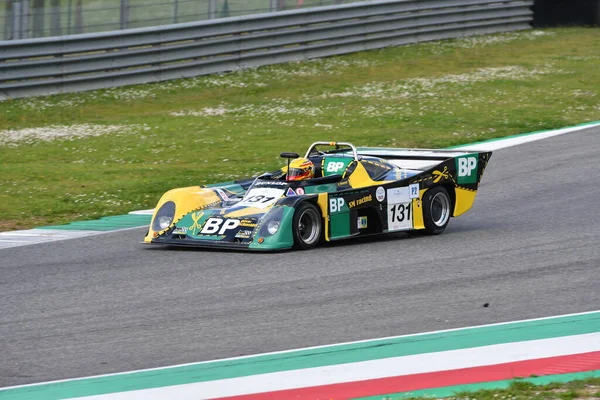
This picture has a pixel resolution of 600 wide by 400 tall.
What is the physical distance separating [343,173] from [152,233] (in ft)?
7.07

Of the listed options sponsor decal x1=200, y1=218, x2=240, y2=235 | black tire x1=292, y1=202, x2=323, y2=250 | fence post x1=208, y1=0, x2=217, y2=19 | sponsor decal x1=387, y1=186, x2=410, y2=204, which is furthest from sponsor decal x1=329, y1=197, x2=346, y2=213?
fence post x1=208, y1=0, x2=217, y2=19

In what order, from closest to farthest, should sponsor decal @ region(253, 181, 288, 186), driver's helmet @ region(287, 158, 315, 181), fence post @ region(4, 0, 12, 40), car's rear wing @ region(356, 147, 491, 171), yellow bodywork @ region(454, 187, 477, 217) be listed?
sponsor decal @ region(253, 181, 288, 186), driver's helmet @ region(287, 158, 315, 181), yellow bodywork @ region(454, 187, 477, 217), car's rear wing @ region(356, 147, 491, 171), fence post @ region(4, 0, 12, 40)

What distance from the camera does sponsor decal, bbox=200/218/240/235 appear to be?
33.6ft

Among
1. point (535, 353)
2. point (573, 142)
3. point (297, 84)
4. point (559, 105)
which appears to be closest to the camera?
point (535, 353)

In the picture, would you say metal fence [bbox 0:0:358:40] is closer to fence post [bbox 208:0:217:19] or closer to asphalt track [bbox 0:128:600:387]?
fence post [bbox 208:0:217:19]

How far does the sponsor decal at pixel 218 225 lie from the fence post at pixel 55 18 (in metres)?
11.0

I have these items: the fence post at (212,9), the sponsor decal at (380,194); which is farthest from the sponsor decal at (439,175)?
the fence post at (212,9)

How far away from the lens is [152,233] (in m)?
10.7

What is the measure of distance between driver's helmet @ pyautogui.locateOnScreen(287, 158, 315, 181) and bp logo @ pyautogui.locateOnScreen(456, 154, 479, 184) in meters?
1.85

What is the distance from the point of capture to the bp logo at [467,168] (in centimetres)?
1183

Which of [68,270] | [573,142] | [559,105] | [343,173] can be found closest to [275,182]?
[343,173]

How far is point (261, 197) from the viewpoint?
10.7 m

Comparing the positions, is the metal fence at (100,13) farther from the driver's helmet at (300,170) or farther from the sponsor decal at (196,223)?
the sponsor decal at (196,223)

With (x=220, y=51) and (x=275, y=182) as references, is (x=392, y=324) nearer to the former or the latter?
(x=275, y=182)
